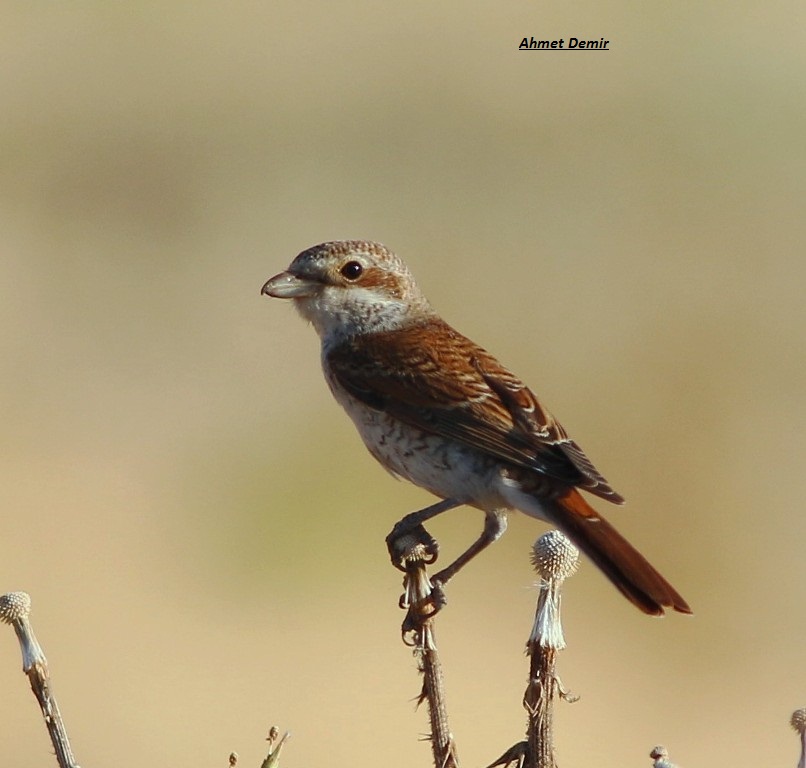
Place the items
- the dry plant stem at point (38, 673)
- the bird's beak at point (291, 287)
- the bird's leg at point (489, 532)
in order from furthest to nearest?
the bird's beak at point (291, 287), the bird's leg at point (489, 532), the dry plant stem at point (38, 673)

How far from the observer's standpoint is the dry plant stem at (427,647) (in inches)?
110

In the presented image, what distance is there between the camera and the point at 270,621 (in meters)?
7.79

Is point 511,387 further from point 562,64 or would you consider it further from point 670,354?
point 562,64

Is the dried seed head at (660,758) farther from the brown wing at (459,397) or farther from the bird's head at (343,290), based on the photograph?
the bird's head at (343,290)

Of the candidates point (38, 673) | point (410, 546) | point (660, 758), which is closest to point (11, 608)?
point (38, 673)

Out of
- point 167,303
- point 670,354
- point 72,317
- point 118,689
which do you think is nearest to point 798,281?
point 670,354

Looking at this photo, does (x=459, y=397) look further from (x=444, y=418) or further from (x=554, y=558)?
(x=554, y=558)

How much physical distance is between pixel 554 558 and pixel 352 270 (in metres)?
2.06

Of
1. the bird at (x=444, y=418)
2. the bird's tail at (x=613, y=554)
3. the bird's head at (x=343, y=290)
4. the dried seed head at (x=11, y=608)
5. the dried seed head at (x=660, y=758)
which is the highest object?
the bird's head at (x=343, y=290)

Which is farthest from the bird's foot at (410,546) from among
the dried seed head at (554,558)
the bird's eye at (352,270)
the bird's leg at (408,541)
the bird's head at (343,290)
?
the bird's eye at (352,270)

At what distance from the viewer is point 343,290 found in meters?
4.58

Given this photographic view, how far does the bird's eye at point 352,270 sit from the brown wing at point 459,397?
252mm

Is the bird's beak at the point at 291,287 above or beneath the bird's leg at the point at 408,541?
above

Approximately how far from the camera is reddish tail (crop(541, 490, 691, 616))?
327cm
